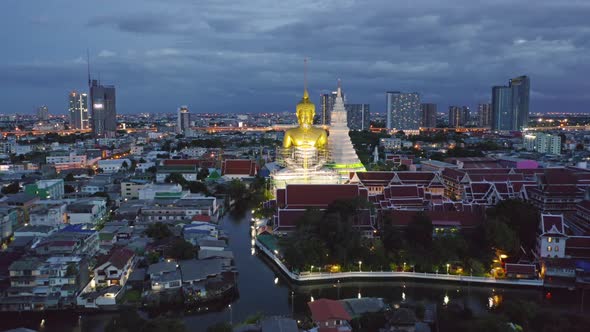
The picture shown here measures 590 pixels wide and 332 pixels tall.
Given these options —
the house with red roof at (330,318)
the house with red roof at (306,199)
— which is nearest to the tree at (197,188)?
the house with red roof at (306,199)

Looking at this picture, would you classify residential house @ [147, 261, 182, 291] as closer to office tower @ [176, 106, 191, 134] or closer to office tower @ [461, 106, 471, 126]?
office tower @ [176, 106, 191, 134]

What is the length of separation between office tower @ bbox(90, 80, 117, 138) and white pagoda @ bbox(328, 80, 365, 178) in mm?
49912

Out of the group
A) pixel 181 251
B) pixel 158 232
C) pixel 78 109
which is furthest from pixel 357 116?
pixel 181 251

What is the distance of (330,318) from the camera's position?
403 inches

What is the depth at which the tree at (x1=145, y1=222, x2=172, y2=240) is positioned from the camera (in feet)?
55.5

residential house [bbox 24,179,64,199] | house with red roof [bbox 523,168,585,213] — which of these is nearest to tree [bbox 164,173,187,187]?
residential house [bbox 24,179,64,199]

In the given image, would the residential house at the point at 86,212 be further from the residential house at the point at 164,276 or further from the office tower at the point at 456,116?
the office tower at the point at 456,116

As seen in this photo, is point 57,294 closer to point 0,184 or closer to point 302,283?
point 302,283

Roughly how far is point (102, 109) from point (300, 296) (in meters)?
64.5

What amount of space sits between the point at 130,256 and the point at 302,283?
4826mm

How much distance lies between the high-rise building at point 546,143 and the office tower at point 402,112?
3566 centimetres

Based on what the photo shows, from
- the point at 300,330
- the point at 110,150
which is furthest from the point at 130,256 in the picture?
the point at 110,150

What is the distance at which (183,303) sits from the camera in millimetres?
12453

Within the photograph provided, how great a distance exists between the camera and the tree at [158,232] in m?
16.9
